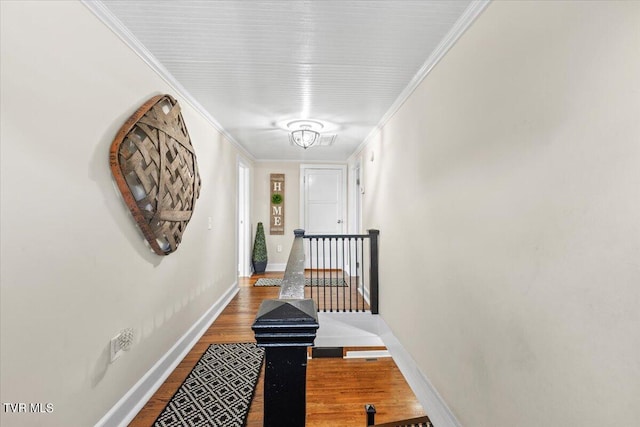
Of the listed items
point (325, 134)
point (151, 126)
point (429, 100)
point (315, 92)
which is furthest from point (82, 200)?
point (325, 134)

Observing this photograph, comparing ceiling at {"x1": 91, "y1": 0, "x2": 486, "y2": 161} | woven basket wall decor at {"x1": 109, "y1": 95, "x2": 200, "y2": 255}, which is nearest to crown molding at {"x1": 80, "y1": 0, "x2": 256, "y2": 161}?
ceiling at {"x1": 91, "y1": 0, "x2": 486, "y2": 161}

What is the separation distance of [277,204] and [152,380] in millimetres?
3938

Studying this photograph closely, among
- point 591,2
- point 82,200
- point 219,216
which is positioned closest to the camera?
point 591,2

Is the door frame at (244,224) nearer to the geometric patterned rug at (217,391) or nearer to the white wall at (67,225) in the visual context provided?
the geometric patterned rug at (217,391)

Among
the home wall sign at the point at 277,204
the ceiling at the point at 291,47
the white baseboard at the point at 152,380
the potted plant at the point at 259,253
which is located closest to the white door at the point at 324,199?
the home wall sign at the point at 277,204

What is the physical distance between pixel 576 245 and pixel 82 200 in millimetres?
1992

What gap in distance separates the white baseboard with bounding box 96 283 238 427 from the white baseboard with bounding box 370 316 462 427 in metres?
1.85

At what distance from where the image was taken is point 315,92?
2404 mm

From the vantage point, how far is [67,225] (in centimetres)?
124

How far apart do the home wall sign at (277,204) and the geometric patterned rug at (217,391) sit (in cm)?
324

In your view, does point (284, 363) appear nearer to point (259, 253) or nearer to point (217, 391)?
point (217, 391)

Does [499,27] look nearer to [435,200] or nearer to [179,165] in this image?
[435,200]

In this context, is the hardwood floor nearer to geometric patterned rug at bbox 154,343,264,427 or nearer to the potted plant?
geometric patterned rug at bbox 154,343,264,427

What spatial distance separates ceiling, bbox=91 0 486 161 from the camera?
4.64 ft
